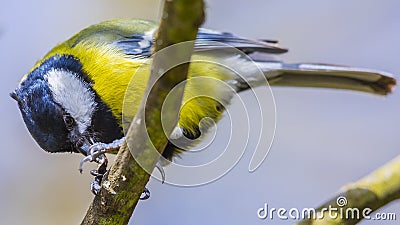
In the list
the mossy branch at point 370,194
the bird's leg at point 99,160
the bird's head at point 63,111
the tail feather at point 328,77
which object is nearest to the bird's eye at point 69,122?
the bird's head at point 63,111

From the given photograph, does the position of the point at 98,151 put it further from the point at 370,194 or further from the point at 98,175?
the point at 370,194

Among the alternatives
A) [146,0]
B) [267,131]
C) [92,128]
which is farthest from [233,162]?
[146,0]

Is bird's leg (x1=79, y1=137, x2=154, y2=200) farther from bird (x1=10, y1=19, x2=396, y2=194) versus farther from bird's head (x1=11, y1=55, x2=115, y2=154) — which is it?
bird's head (x1=11, y1=55, x2=115, y2=154)

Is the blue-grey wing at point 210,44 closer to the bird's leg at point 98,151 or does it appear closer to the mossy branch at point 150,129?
the bird's leg at point 98,151

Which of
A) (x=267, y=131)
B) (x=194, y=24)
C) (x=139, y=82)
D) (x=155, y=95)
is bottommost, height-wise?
(x=267, y=131)

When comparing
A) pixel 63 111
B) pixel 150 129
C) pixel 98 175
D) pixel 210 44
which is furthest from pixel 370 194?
pixel 63 111

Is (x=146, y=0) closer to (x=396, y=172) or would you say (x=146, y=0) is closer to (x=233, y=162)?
(x=233, y=162)

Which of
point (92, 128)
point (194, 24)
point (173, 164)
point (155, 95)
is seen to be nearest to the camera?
point (194, 24)
